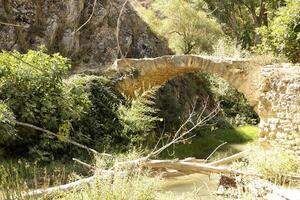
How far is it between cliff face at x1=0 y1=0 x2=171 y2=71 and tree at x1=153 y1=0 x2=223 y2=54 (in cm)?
288

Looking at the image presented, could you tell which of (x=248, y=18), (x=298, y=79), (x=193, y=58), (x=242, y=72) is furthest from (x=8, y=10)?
(x=248, y=18)

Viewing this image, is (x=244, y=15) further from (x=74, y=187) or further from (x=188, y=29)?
(x=74, y=187)

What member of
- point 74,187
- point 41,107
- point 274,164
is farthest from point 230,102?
point 74,187

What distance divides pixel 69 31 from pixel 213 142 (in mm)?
7969

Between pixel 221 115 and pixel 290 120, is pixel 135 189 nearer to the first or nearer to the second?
pixel 290 120

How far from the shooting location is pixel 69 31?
64.4 feet

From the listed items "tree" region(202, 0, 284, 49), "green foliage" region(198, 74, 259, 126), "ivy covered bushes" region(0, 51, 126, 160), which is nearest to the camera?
"ivy covered bushes" region(0, 51, 126, 160)

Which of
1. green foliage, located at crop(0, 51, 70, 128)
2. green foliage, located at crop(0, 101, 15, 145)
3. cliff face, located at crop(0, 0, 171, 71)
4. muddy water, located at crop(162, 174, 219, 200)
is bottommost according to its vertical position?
muddy water, located at crop(162, 174, 219, 200)

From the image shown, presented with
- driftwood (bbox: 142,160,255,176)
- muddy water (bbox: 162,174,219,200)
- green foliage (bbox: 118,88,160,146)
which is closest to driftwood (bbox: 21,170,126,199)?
driftwood (bbox: 142,160,255,176)

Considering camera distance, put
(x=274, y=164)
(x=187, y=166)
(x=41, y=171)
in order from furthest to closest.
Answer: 1. (x=41, y=171)
2. (x=274, y=164)
3. (x=187, y=166)

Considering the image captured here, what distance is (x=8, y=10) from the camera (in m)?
18.5

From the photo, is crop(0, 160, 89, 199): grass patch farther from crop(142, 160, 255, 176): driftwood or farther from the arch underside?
the arch underside

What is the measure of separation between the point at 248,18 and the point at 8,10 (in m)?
16.9

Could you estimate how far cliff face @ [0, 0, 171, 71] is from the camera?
18406mm
